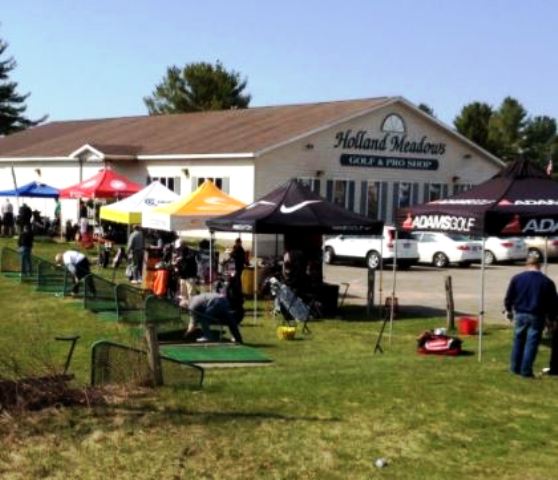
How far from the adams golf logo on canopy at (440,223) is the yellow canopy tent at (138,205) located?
11093 millimetres

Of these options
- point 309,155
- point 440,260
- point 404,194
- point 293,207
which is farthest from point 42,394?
point 404,194

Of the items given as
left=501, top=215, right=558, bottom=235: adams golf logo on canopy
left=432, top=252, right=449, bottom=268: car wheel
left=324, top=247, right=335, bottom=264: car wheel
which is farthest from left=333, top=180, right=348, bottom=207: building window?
left=501, top=215, right=558, bottom=235: adams golf logo on canopy

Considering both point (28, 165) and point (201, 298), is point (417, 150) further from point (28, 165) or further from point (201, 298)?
point (201, 298)

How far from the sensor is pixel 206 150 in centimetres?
3912

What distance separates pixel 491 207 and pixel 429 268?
20.5m

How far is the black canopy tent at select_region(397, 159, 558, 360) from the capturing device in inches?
550

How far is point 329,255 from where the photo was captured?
3578cm

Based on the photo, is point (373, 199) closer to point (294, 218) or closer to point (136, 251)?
point (136, 251)

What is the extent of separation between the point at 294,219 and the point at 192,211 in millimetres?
4293

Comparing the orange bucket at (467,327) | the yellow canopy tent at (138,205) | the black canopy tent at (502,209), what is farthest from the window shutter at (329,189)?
the black canopy tent at (502,209)

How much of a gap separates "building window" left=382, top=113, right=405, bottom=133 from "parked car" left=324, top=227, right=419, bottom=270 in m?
7.58

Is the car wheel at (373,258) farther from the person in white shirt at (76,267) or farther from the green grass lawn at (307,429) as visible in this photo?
the green grass lawn at (307,429)

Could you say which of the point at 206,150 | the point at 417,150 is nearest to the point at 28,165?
the point at 206,150

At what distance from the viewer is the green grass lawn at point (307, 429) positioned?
7.37 m
